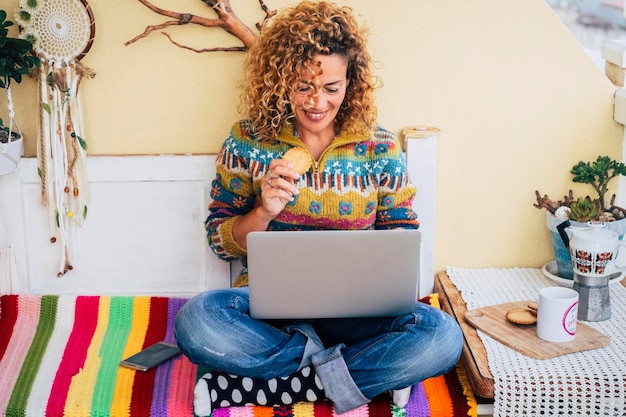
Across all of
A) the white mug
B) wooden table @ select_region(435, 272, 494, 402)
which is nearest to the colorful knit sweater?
wooden table @ select_region(435, 272, 494, 402)

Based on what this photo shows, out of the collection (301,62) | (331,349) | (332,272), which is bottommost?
(331,349)

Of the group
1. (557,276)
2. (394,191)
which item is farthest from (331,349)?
(557,276)

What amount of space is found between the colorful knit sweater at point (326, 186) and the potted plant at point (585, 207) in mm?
445

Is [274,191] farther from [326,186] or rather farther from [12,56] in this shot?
[12,56]

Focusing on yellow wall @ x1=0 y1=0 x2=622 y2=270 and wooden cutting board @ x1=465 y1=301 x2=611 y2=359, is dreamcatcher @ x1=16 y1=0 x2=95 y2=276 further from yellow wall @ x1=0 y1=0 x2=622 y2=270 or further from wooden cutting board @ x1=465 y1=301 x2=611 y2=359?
wooden cutting board @ x1=465 y1=301 x2=611 y2=359

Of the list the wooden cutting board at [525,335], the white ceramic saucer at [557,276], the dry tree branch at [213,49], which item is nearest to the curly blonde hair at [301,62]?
the dry tree branch at [213,49]

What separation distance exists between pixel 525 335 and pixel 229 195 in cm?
83

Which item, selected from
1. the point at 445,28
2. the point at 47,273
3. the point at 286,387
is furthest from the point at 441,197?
the point at 47,273

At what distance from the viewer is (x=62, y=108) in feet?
7.04

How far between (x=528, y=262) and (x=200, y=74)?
44.3 inches

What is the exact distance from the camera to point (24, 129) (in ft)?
7.22

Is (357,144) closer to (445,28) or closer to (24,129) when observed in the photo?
(445,28)

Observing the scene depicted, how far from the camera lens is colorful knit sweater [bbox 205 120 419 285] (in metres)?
1.96

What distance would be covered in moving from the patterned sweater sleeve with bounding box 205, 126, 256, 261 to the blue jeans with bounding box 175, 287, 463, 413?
231mm
